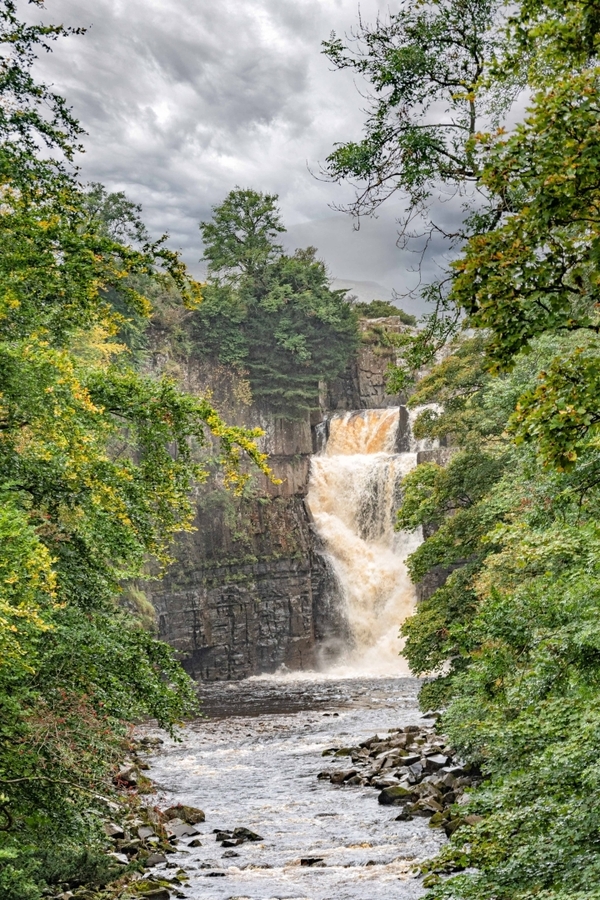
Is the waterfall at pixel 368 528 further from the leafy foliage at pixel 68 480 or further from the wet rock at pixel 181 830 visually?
the leafy foliage at pixel 68 480

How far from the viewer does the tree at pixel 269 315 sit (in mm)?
54094

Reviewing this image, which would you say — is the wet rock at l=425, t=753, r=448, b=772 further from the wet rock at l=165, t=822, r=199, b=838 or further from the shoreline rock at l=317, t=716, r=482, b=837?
the wet rock at l=165, t=822, r=199, b=838

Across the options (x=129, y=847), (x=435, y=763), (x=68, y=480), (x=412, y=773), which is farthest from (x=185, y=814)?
(x=68, y=480)

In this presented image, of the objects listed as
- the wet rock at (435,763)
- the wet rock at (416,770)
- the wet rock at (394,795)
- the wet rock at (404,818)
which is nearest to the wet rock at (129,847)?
the wet rock at (404,818)

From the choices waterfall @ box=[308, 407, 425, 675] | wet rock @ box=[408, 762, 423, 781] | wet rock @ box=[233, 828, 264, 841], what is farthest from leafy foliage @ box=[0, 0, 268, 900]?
waterfall @ box=[308, 407, 425, 675]

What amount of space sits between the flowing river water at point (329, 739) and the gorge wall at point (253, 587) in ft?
3.91

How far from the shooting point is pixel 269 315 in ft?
186

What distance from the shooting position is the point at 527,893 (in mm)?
6523

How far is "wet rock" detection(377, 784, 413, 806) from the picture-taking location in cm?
1788

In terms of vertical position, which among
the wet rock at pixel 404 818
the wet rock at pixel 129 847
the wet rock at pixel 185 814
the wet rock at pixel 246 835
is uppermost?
the wet rock at pixel 129 847

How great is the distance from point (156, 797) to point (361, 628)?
27084 mm

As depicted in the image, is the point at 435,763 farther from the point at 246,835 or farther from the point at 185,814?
the point at 185,814

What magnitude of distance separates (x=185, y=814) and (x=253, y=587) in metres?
30.2

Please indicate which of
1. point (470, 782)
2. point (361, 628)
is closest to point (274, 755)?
point (470, 782)
